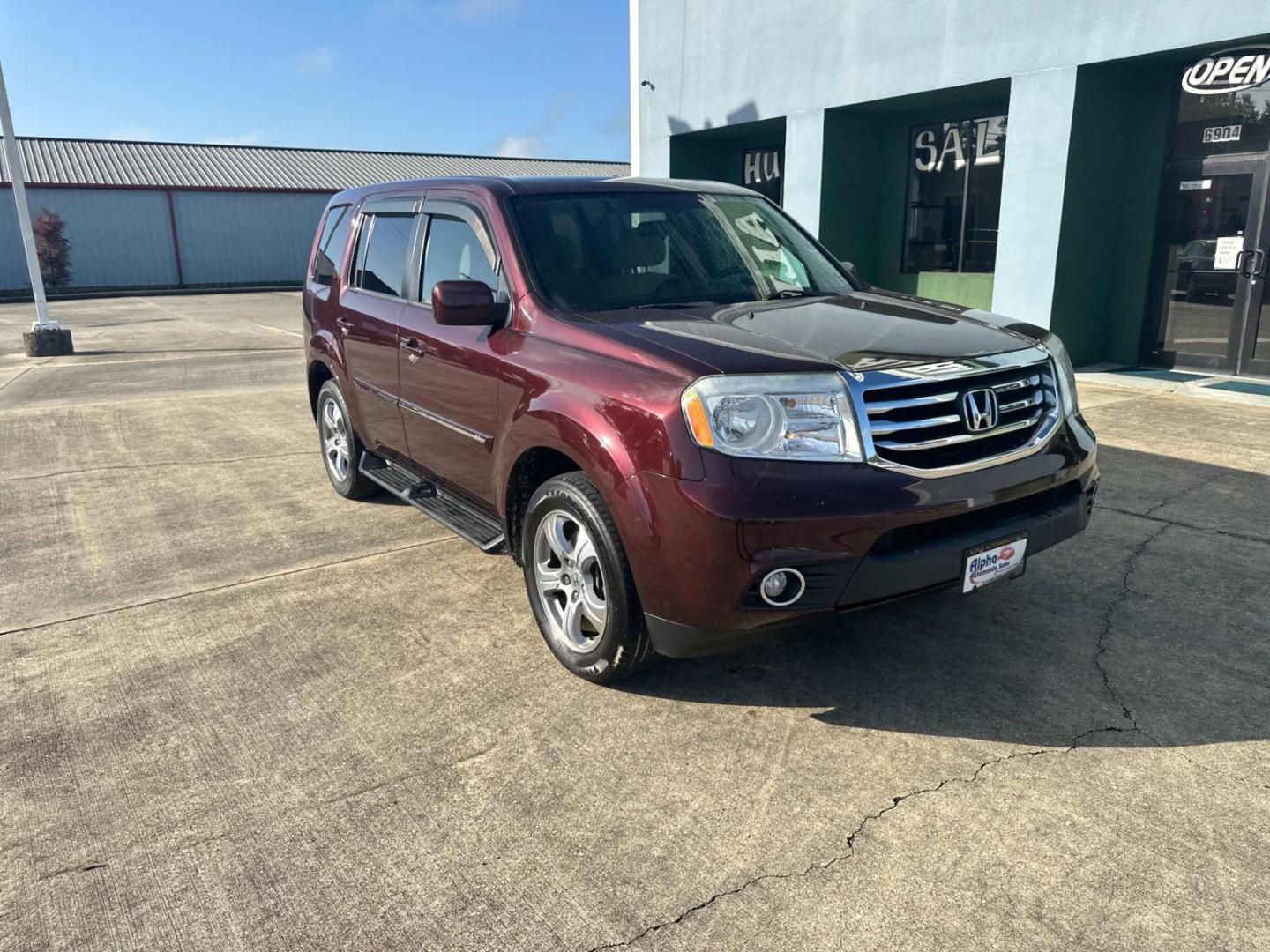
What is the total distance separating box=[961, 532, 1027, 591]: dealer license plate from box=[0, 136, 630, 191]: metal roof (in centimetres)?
3006

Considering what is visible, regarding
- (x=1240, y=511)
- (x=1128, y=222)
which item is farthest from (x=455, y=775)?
(x=1128, y=222)

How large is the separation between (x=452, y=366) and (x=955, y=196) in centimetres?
1103

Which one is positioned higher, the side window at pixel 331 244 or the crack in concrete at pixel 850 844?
the side window at pixel 331 244

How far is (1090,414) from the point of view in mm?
8656

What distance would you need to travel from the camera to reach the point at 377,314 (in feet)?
17.2

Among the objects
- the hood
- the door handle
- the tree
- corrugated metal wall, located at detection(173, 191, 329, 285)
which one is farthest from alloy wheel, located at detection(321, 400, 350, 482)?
the tree

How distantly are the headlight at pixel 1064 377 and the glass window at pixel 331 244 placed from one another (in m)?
4.12

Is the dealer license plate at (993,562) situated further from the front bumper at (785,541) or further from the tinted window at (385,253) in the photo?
the tinted window at (385,253)

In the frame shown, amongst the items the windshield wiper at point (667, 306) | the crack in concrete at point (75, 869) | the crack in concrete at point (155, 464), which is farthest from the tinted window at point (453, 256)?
the crack in concrete at point (155, 464)

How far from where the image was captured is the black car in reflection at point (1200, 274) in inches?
413

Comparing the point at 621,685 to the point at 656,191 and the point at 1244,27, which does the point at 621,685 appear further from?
the point at 1244,27

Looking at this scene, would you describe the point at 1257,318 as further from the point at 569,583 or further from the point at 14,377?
the point at 14,377

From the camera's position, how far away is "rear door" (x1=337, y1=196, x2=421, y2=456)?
507cm

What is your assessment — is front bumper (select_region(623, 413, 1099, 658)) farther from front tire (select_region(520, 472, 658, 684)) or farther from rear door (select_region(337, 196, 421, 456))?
rear door (select_region(337, 196, 421, 456))
